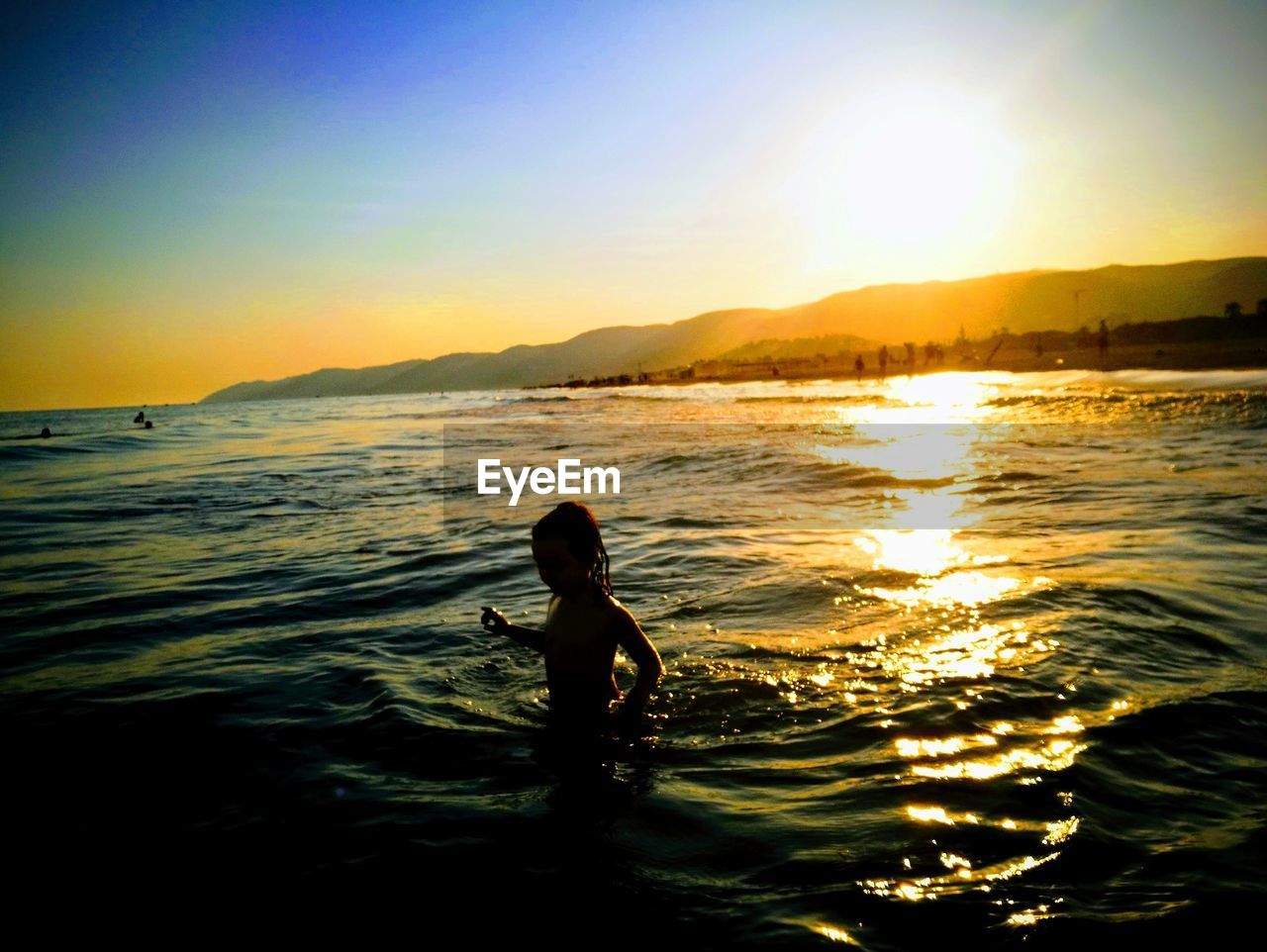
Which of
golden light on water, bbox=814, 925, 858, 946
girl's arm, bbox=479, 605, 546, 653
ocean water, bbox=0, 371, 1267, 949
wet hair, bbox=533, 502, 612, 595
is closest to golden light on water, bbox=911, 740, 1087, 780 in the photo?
ocean water, bbox=0, 371, 1267, 949

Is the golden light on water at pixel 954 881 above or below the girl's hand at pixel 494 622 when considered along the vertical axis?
below

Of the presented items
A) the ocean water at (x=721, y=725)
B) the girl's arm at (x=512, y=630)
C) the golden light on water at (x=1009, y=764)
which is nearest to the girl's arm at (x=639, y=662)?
the ocean water at (x=721, y=725)

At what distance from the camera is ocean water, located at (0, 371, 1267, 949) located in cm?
271

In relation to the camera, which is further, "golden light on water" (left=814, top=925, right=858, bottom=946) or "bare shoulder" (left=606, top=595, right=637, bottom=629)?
"bare shoulder" (left=606, top=595, right=637, bottom=629)

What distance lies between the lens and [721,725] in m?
4.22

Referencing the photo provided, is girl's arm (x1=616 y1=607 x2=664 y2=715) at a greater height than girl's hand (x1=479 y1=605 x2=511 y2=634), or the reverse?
girl's hand (x1=479 y1=605 x2=511 y2=634)

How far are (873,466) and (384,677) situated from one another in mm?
11617

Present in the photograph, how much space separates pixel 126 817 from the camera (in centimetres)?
340

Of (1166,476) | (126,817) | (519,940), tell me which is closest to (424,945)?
(519,940)

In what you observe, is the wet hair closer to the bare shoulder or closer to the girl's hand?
the bare shoulder

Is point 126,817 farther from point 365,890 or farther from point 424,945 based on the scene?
point 424,945

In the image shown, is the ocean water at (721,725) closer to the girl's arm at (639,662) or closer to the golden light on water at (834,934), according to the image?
the golden light on water at (834,934)

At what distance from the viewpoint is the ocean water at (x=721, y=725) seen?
106 inches

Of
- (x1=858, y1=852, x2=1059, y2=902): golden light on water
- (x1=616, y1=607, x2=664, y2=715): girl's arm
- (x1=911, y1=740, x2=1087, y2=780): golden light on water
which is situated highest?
(x1=616, y1=607, x2=664, y2=715): girl's arm
